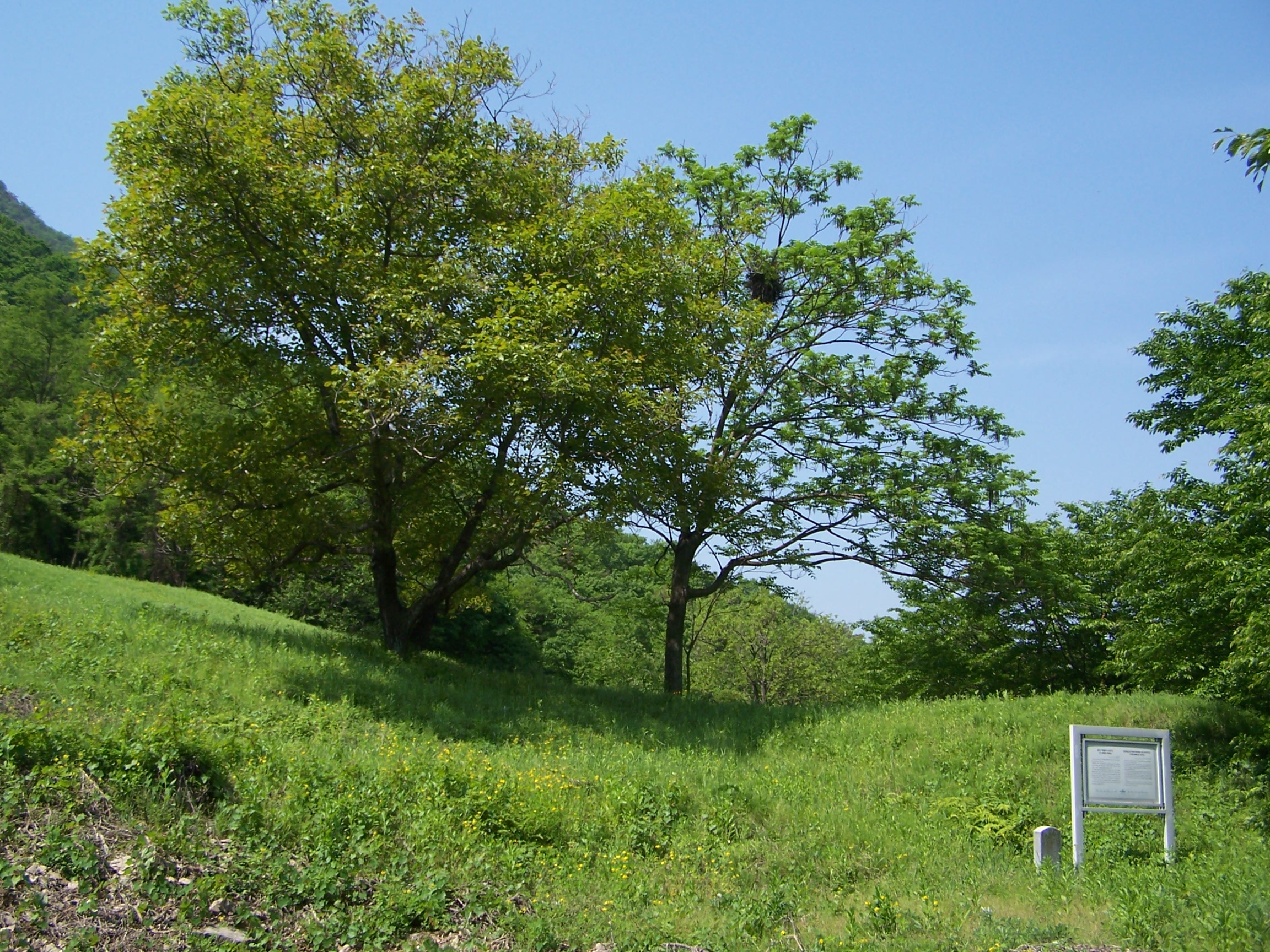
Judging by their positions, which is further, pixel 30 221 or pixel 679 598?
pixel 30 221

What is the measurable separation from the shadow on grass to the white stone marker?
5181 millimetres

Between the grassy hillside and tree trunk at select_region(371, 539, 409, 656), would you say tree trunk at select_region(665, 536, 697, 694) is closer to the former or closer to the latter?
the grassy hillside

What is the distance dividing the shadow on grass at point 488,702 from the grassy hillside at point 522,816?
0.09 m

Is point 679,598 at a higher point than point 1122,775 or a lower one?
higher

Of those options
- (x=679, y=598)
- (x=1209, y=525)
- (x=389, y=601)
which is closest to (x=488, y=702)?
(x=389, y=601)

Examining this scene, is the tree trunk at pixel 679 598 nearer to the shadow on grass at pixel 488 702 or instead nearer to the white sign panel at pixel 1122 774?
the shadow on grass at pixel 488 702

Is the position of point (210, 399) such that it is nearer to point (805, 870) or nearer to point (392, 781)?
point (392, 781)

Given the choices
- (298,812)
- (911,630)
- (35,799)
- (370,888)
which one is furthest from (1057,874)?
(911,630)

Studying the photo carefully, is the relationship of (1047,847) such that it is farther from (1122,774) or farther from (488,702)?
(488,702)

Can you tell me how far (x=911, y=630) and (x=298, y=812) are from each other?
2107 cm

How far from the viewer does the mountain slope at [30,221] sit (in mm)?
130750

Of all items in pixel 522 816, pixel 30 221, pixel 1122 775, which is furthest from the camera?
pixel 30 221

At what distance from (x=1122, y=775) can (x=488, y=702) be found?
29.5 feet

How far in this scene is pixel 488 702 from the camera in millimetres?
14742
